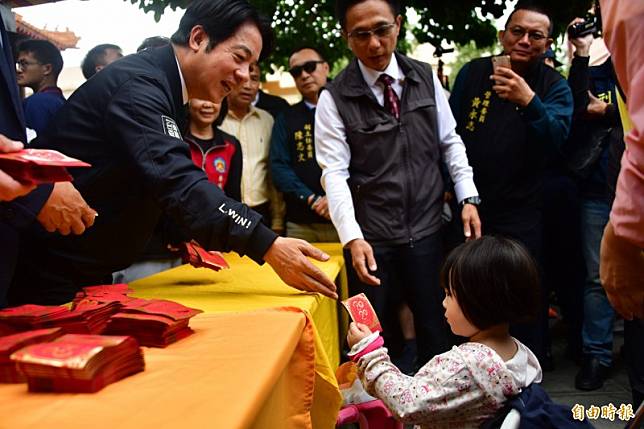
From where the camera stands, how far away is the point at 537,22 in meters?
2.91

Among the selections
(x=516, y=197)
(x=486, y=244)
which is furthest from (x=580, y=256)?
(x=486, y=244)

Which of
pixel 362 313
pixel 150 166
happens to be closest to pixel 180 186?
pixel 150 166

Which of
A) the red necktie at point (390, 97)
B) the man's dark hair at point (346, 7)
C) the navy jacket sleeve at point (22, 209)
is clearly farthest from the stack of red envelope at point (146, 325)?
the man's dark hair at point (346, 7)

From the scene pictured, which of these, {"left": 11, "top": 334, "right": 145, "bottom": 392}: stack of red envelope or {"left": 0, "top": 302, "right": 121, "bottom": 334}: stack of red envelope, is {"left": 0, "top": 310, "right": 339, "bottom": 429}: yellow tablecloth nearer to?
{"left": 11, "top": 334, "right": 145, "bottom": 392}: stack of red envelope

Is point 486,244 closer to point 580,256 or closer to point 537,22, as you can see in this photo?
point 537,22

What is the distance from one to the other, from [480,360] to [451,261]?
272 mm

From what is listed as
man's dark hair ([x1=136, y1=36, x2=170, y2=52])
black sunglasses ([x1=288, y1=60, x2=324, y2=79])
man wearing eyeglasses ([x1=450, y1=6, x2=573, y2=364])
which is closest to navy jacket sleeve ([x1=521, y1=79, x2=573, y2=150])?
man wearing eyeglasses ([x1=450, y1=6, x2=573, y2=364])

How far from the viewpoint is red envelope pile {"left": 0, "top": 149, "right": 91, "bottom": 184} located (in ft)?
3.68

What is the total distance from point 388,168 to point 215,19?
92cm

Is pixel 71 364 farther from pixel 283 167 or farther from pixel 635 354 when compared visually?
pixel 283 167

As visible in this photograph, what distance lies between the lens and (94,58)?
388 cm

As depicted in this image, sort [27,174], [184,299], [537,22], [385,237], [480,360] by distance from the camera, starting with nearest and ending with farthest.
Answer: [27,174] → [480,360] → [184,299] → [385,237] → [537,22]

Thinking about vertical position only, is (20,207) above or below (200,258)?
above

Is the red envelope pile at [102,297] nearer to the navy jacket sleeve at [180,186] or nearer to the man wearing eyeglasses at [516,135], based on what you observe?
the navy jacket sleeve at [180,186]
